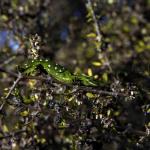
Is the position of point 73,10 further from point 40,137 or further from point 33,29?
point 40,137

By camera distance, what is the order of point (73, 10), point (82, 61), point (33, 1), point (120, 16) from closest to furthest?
point (33, 1)
point (82, 61)
point (120, 16)
point (73, 10)

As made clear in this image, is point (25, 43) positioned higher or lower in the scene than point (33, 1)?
lower

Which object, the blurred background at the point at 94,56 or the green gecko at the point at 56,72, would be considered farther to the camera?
the blurred background at the point at 94,56

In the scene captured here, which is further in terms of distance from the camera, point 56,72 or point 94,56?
point 94,56

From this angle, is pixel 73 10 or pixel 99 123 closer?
pixel 99 123

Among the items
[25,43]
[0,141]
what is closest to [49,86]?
[0,141]

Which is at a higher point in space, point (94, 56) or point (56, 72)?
point (94, 56)

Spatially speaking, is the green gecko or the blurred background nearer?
the green gecko

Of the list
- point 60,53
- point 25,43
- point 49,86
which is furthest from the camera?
point 60,53
